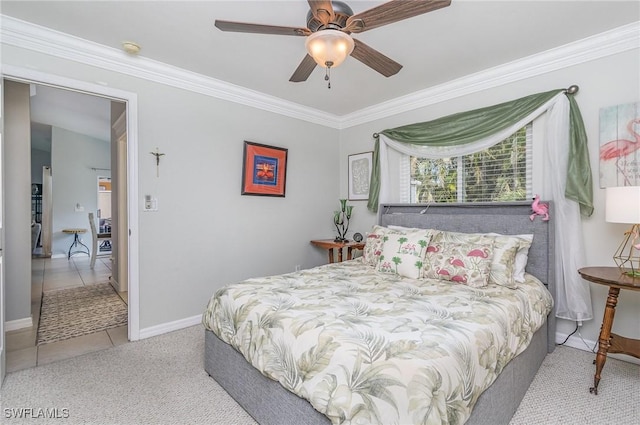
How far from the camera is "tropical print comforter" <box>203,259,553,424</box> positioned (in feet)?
3.63

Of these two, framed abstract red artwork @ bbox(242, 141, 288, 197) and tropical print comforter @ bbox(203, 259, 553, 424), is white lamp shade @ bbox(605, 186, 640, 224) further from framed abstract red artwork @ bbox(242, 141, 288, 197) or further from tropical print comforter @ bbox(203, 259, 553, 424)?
framed abstract red artwork @ bbox(242, 141, 288, 197)

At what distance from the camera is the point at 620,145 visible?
7.76ft

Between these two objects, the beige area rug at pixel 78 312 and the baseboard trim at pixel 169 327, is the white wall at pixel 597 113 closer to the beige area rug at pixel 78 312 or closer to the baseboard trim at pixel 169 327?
the baseboard trim at pixel 169 327

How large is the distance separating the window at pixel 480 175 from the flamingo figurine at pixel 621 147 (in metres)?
0.55

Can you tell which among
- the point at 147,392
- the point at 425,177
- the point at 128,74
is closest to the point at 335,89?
the point at 425,177

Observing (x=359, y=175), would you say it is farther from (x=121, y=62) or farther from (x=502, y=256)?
(x=121, y=62)

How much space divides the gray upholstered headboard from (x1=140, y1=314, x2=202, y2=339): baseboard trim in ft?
7.80

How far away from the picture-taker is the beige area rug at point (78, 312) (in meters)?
3.01

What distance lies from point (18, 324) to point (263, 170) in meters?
2.95

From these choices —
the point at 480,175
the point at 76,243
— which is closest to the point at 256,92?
the point at 480,175

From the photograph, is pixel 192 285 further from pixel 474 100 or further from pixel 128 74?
pixel 474 100

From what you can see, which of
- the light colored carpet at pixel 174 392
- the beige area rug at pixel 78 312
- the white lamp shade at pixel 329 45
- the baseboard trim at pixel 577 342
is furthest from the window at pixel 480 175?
the beige area rug at pixel 78 312

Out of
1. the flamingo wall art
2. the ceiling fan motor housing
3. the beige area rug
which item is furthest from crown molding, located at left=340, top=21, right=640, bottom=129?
the beige area rug

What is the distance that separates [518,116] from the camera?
2799 mm
